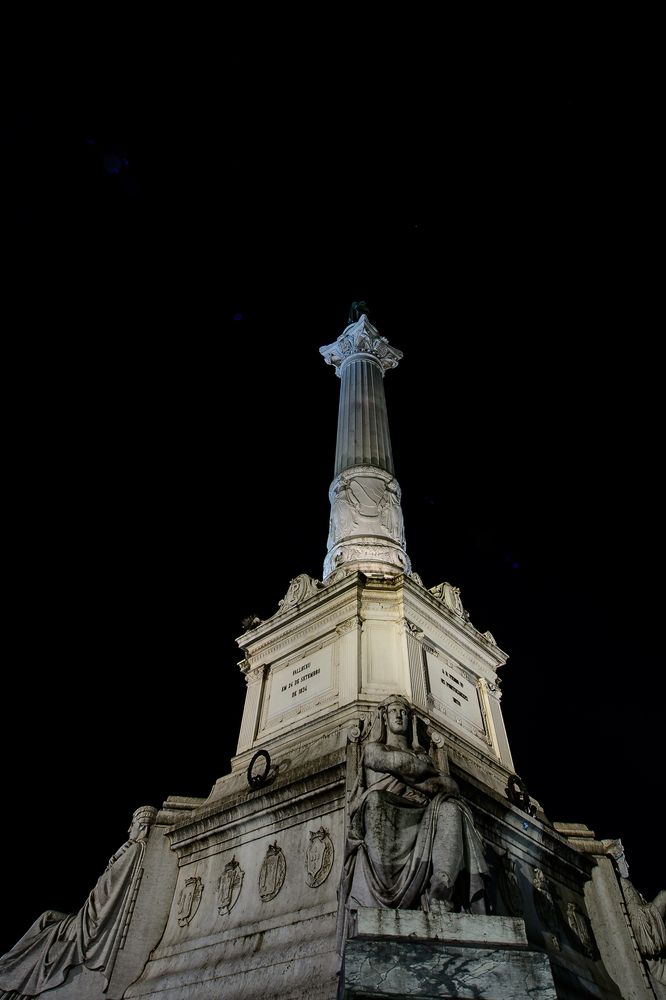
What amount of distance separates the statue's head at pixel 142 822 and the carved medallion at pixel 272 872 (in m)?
3.14

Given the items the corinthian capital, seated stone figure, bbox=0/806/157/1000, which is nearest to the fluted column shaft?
the corinthian capital

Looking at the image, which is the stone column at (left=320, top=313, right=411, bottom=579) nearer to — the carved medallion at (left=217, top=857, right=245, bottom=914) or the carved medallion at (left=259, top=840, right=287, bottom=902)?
the carved medallion at (left=259, top=840, right=287, bottom=902)

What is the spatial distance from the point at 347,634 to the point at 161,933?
19.8 ft

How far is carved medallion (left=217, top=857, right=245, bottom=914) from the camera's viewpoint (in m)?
10.4

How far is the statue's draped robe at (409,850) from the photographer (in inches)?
283

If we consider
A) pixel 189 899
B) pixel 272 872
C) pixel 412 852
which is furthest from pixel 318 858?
pixel 189 899

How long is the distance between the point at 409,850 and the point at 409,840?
0.13 metres

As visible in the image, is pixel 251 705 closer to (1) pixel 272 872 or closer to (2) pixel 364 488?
(1) pixel 272 872

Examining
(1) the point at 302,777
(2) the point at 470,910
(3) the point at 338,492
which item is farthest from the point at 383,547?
(2) the point at 470,910

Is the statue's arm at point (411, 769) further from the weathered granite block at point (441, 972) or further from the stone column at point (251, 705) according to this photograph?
the stone column at point (251, 705)

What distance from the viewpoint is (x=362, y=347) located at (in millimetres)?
26281

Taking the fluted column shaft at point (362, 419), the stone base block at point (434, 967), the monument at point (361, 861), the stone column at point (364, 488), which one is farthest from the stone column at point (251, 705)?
the stone base block at point (434, 967)

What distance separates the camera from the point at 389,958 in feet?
18.3

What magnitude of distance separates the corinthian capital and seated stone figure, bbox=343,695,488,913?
19308 millimetres
